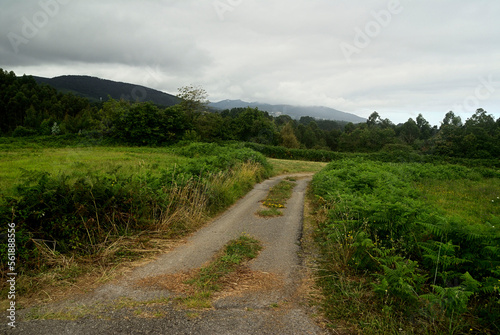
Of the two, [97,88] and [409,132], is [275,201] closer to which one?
[409,132]

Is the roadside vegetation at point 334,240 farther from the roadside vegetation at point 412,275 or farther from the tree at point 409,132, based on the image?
the tree at point 409,132

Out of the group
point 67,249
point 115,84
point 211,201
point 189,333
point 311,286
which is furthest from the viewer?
point 115,84

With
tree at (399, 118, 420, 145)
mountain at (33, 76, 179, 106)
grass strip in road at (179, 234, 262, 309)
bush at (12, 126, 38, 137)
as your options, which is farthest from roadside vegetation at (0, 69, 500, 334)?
tree at (399, 118, 420, 145)

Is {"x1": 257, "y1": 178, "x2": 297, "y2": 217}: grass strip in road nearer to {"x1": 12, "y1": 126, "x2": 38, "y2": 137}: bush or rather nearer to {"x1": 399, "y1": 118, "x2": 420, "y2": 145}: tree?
{"x1": 12, "y1": 126, "x2": 38, "y2": 137}: bush

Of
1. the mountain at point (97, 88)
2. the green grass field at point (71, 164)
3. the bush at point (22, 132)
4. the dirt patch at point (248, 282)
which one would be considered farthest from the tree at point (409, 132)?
the dirt patch at point (248, 282)

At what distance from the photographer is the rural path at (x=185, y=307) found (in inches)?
125

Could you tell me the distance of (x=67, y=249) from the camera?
4.88m

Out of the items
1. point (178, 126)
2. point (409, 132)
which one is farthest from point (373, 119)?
point (178, 126)

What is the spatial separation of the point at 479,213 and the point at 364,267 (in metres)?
9.56

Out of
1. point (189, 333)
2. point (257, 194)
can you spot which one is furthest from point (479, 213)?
point (189, 333)

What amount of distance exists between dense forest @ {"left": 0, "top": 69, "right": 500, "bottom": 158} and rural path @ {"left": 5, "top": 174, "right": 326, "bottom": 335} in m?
35.3

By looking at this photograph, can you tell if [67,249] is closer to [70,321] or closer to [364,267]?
[70,321]

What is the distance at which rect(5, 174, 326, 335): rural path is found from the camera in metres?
3.18

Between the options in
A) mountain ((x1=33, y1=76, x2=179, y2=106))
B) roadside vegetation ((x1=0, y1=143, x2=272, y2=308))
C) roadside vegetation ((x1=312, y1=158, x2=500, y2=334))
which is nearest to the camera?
roadside vegetation ((x1=312, y1=158, x2=500, y2=334))
